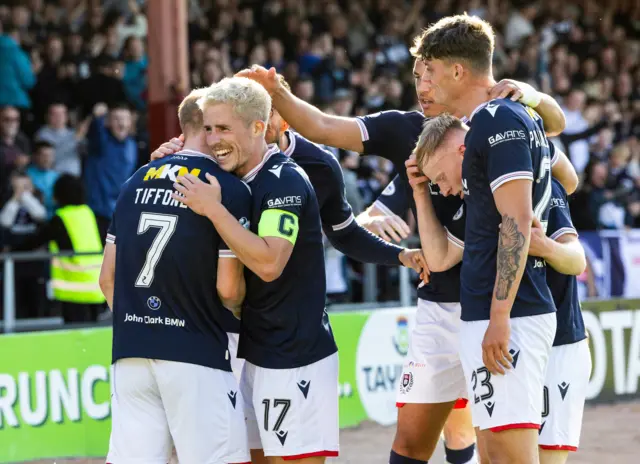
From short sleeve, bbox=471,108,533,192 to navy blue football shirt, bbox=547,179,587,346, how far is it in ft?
2.04

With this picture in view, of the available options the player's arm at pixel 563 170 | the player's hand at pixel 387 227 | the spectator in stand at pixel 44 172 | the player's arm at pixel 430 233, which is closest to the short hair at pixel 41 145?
the spectator in stand at pixel 44 172

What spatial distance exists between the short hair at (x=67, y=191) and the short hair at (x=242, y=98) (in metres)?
5.40

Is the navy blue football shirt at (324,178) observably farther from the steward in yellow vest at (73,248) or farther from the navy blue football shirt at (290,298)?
the steward in yellow vest at (73,248)

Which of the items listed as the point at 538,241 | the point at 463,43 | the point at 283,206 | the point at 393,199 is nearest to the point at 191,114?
the point at 283,206

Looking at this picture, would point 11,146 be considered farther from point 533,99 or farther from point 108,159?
point 533,99

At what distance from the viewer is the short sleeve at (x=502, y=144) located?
427cm

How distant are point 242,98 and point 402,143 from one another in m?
1.25

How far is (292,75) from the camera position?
13.4 m

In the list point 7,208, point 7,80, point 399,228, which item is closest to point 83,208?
point 7,208

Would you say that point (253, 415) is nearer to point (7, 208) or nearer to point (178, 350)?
point (178, 350)

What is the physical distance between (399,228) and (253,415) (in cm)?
153

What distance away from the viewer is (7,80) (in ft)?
38.2

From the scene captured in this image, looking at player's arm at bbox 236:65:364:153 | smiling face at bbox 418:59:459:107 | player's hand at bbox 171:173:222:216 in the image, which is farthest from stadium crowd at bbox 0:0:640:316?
smiling face at bbox 418:59:459:107

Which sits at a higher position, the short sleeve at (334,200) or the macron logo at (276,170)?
the macron logo at (276,170)
